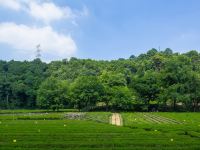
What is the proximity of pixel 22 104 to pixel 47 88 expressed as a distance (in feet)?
52.7

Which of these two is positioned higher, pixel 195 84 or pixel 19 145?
pixel 195 84

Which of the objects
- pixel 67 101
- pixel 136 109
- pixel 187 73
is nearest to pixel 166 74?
pixel 187 73

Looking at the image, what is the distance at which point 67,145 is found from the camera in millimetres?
27016

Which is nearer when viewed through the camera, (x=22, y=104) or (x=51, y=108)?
(x=51, y=108)

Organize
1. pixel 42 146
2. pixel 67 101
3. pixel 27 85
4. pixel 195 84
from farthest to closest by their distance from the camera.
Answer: pixel 27 85 → pixel 67 101 → pixel 195 84 → pixel 42 146

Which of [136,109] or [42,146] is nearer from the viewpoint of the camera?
[42,146]

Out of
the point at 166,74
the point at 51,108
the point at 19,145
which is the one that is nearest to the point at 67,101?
the point at 51,108

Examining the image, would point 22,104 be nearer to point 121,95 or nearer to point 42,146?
point 121,95

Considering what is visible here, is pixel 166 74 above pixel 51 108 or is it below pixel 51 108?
above

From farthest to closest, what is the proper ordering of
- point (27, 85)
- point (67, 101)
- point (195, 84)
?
point (27, 85), point (67, 101), point (195, 84)

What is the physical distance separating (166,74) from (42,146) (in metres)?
70.4

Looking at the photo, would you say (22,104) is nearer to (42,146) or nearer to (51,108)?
(51,108)

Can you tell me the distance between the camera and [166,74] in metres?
94.3

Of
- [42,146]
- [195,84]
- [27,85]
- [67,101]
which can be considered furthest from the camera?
[27,85]
